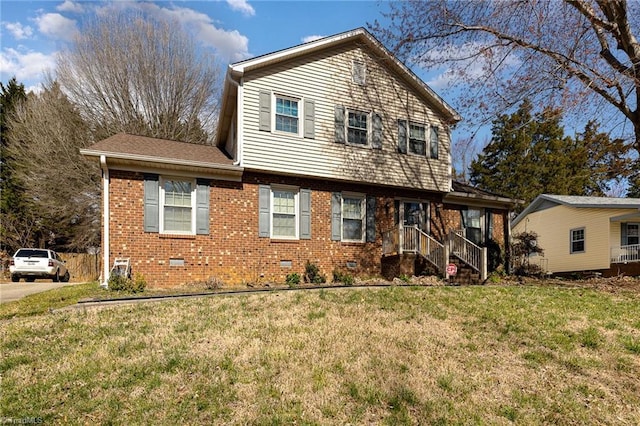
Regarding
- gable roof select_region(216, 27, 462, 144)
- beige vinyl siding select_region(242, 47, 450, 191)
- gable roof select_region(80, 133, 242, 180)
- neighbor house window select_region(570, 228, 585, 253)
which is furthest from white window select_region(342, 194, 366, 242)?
neighbor house window select_region(570, 228, 585, 253)

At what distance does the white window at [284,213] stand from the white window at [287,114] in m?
1.85

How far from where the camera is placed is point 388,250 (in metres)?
13.6

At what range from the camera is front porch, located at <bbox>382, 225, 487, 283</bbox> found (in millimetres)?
12930

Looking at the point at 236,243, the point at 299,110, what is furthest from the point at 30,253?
the point at 299,110

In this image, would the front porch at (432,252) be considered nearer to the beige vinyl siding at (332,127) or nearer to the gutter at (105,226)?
the beige vinyl siding at (332,127)

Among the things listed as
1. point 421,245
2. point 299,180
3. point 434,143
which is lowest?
point 421,245

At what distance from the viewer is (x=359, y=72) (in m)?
13.9

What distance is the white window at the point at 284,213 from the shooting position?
12289mm

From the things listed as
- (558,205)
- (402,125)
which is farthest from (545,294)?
(558,205)

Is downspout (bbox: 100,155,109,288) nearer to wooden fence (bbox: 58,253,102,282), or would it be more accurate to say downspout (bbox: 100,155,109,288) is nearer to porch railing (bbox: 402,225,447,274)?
porch railing (bbox: 402,225,447,274)

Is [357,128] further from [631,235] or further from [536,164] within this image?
[536,164]

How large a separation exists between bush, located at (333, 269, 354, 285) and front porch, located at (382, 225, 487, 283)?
5.68ft

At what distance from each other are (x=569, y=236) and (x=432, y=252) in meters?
14.2

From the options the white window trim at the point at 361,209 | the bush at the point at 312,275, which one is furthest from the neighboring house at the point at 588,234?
the bush at the point at 312,275
